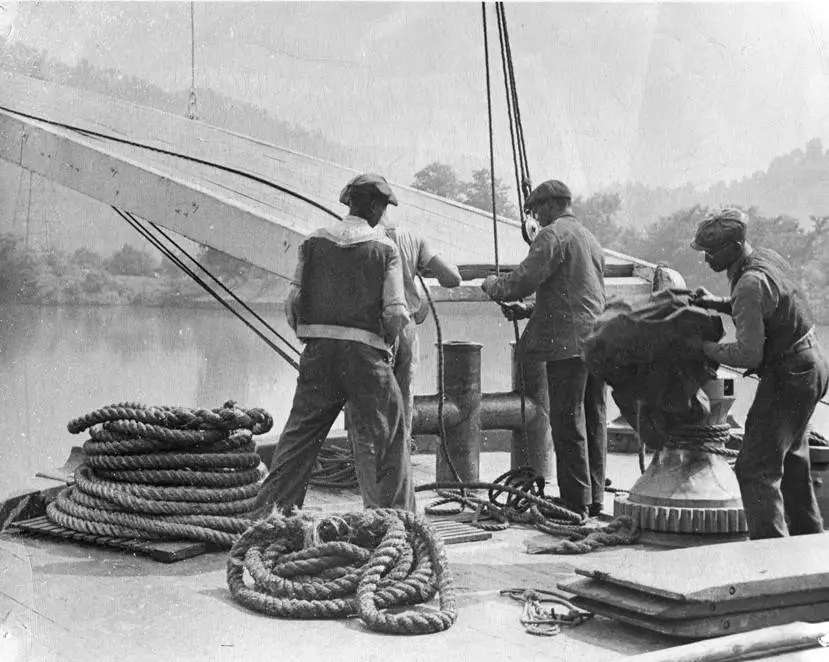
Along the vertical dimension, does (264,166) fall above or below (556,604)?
above

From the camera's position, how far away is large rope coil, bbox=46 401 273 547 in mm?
4363

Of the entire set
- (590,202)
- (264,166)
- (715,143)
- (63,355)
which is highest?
(715,143)

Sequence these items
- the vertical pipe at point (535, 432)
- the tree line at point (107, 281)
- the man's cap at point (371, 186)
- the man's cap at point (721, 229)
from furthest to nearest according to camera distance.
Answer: the tree line at point (107, 281), the vertical pipe at point (535, 432), the man's cap at point (371, 186), the man's cap at point (721, 229)

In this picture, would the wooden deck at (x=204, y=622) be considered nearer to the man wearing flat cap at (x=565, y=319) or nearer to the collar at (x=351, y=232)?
the man wearing flat cap at (x=565, y=319)

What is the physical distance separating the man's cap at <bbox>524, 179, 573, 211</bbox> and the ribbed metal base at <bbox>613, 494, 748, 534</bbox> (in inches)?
71.6

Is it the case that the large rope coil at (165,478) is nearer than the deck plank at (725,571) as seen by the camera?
No

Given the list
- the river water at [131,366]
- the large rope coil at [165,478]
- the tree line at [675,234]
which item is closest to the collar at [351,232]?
the large rope coil at [165,478]

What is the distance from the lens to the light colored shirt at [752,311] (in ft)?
12.8

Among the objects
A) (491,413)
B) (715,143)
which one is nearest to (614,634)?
(491,413)

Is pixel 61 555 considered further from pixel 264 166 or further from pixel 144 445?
pixel 264 166

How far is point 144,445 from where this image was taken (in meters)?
4.48

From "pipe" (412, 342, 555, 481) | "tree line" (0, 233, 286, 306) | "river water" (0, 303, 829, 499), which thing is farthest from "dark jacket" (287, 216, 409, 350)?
"tree line" (0, 233, 286, 306)

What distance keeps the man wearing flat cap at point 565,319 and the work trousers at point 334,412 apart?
1.20m

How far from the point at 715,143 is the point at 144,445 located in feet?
117
